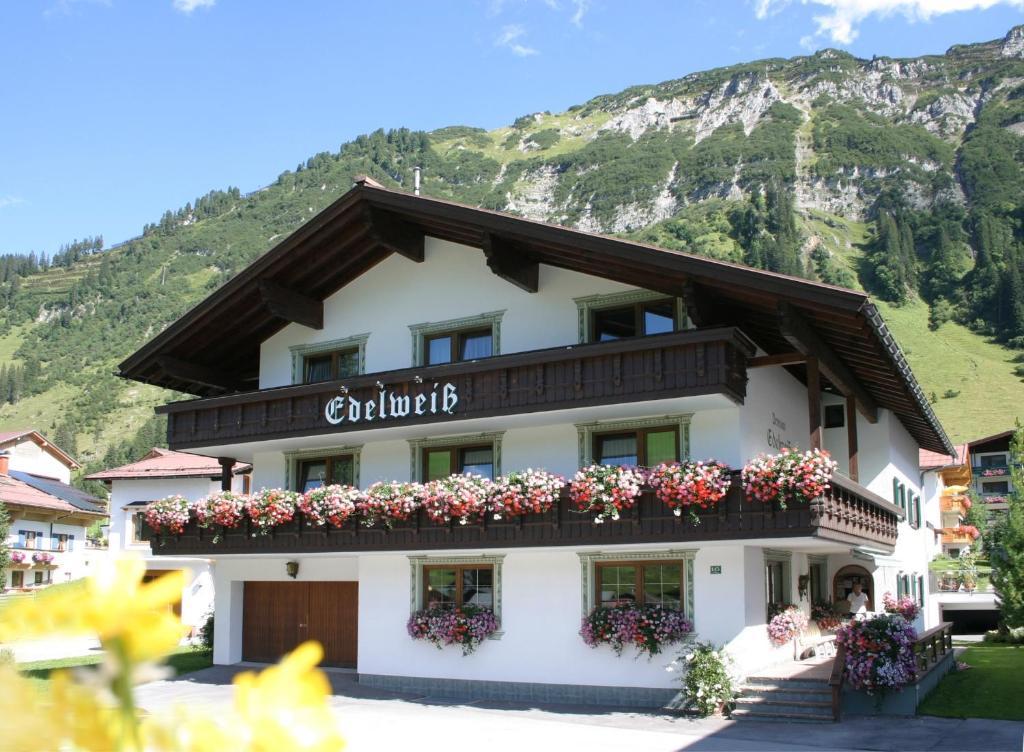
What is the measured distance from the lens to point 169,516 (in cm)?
2511

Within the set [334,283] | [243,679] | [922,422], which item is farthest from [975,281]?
[243,679]

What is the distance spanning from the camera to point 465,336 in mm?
23453

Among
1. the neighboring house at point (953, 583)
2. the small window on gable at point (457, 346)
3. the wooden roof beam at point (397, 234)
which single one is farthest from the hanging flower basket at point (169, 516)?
the neighboring house at point (953, 583)

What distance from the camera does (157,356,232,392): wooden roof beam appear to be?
26578mm

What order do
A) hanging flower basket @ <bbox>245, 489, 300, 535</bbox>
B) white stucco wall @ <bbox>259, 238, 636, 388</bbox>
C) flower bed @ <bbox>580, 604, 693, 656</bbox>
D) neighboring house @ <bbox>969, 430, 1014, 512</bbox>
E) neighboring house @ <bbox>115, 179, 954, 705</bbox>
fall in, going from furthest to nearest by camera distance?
1. neighboring house @ <bbox>969, 430, 1014, 512</bbox>
2. hanging flower basket @ <bbox>245, 489, 300, 535</bbox>
3. white stucco wall @ <bbox>259, 238, 636, 388</bbox>
4. flower bed @ <bbox>580, 604, 693, 656</bbox>
5. neighboring house @ <bbox>115, 179, 954, 705</bbox>

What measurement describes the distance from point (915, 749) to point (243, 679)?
637 inches

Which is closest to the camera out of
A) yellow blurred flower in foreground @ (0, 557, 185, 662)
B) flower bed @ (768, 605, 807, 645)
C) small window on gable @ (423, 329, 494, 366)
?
yellow blurred flower in foreground @ (0, 557, 185, 662)

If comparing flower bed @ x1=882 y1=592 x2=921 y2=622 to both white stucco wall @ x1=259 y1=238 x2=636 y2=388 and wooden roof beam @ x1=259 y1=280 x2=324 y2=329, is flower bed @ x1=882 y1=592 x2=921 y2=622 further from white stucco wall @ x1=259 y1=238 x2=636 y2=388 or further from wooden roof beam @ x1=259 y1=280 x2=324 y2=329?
wooden roof beam @ x1=259 y1=280 x2=324 y2=329

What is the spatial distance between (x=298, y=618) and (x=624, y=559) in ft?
31.0

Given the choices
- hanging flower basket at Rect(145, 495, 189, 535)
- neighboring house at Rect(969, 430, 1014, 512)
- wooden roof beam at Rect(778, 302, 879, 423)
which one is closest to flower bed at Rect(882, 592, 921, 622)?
wooden roof beam at Rect(778, 302, 879, 423)

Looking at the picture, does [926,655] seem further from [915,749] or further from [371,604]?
[371,604]

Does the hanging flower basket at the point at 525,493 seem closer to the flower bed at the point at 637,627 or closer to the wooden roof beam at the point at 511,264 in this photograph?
the flower bed at the point at 637,627

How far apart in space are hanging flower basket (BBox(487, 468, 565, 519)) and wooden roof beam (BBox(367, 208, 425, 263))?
5.96m

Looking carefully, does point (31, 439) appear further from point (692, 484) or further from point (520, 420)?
point (692, 484)
